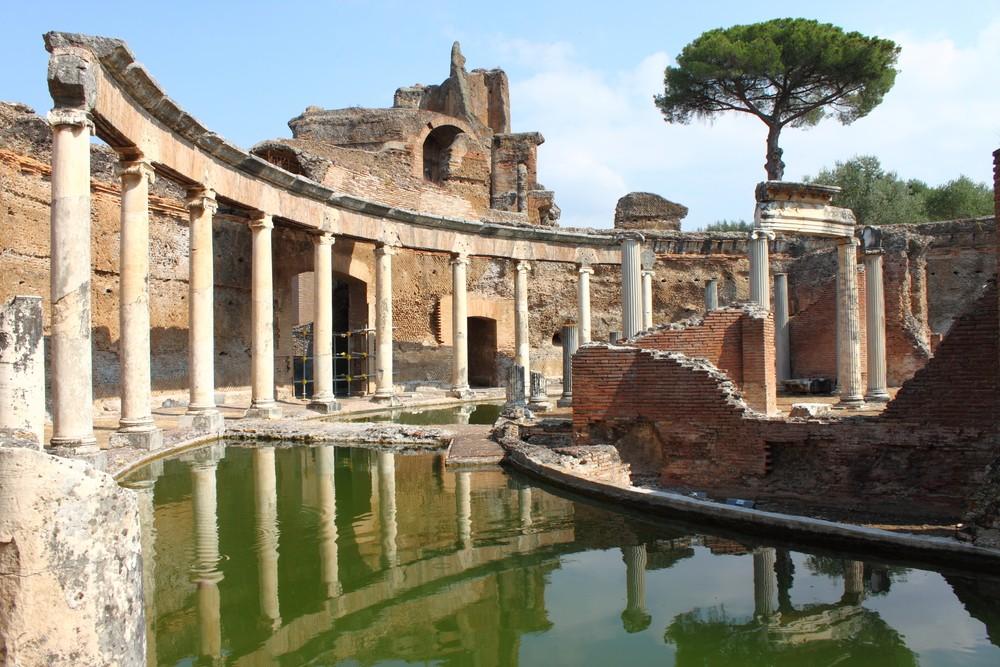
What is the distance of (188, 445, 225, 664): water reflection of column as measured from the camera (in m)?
4.40

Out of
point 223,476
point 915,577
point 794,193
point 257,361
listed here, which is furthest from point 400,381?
point 915,577

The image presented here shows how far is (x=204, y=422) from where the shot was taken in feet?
41.6

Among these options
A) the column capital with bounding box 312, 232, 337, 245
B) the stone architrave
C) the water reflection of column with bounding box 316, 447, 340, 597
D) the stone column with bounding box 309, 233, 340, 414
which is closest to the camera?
the water reflection of column with bounding box 316, 447, 340, 597

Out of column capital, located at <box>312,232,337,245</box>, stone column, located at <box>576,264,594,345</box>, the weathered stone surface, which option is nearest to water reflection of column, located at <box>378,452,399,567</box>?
the weathered stone surface

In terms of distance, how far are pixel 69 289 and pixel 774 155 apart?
28.9m

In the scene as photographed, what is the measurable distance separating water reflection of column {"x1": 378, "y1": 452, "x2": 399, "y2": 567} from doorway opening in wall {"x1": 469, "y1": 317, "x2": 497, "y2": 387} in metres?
16.0

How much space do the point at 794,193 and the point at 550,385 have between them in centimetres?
1261

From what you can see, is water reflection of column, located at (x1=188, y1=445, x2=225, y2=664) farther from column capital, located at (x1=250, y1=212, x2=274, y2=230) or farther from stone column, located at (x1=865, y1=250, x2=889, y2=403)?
stone column, located at (x1=865, y1=250, x2=889, y2=403)

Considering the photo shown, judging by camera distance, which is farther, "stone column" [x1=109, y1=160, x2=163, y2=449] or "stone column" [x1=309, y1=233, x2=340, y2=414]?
"stone column" [x1=309, y1=233, x2=340, y2=414]

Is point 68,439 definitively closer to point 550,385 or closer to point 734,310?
point 734,310

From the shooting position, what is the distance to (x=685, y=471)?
29.9ft

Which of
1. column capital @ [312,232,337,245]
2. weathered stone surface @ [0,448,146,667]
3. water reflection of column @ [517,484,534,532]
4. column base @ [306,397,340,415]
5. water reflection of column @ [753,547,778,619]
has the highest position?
column capital @ [312,232,337,245]

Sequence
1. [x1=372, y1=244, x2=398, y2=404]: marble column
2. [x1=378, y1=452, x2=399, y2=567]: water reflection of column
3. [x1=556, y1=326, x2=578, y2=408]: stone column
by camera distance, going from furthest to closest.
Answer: [x1=372, y1=244, x2=398, y2=404]: marble column
[x1=556, y1=326, x2=578, y2=408]: stone column
[x1=378, y1=452, x2=399, y2=567]: water reflection of column

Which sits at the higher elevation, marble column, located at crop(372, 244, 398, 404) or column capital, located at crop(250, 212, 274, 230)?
column capital, located at crop(250, 212, 274, 230)
